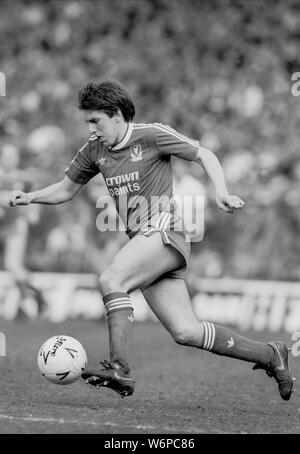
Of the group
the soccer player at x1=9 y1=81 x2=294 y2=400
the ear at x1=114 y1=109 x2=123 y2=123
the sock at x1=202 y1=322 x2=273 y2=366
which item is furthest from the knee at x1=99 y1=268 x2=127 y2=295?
the ear at x1=114 y1=109 x2=123 y2=123

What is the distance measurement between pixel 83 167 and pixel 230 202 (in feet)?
4.19

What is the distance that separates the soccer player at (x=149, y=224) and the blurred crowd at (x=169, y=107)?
25.5 ft

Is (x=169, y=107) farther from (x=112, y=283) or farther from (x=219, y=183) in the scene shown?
(x=112, y=283)

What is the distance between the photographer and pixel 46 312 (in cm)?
1440

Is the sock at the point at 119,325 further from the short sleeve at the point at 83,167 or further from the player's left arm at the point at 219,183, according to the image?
the short sleeve at the point at 83,167

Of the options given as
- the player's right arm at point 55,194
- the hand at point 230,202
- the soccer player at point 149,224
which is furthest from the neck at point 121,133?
the hand at point 230,202

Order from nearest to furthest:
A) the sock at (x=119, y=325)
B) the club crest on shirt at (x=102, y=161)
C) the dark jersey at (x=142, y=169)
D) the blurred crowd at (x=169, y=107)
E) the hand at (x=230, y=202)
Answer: the hand at (x=230, y=202), the sock at (x=119, y=325), the dark jersey at (x=142, y=169), the club crest on shirt at (x=102, y=161), the blurred crowd at (x=169, y=107)

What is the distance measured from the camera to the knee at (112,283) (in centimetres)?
589

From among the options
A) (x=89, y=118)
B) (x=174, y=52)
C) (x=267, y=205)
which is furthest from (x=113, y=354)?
(x=174, y=52)

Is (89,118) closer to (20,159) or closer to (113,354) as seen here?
(113,354)

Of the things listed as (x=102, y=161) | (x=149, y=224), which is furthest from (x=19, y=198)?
(x=149, y=224)

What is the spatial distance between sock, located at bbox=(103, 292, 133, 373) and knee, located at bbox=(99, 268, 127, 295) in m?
0.03

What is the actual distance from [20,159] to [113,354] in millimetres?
8944

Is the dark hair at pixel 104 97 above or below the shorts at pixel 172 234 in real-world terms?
above
